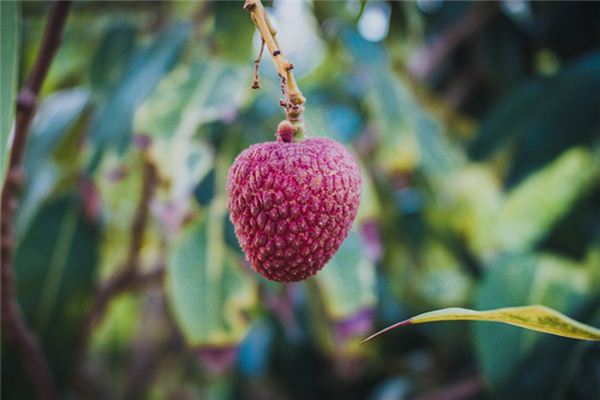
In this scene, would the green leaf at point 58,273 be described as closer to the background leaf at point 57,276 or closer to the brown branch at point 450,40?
the background leaf at point 57,276

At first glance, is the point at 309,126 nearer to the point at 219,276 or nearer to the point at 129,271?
the point at 219,276

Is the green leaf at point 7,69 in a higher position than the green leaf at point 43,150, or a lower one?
lower

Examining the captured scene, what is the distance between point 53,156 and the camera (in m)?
0.95

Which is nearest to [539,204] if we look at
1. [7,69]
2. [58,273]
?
[58,273]

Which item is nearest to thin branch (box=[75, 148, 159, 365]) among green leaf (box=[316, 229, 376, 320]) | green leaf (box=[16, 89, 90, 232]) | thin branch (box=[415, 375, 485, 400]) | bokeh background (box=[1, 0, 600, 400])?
bokeh background (box=[1, 0, 600, 400])


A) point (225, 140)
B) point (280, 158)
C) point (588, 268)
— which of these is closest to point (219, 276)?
point (225, 140)

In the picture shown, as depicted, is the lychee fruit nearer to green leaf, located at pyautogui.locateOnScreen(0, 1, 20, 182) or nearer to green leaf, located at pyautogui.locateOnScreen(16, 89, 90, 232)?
green leaf, located at pyautogui.locateOnScreen(0, 1, 20, 182)

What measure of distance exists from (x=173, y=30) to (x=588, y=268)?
0.59 metres

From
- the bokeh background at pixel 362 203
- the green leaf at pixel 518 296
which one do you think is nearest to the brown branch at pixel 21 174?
the bokeh background at pixel 362 203

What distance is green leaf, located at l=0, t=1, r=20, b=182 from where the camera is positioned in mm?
335

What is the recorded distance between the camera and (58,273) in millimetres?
858

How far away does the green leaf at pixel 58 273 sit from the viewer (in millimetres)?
821

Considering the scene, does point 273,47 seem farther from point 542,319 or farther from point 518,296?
point 518,296

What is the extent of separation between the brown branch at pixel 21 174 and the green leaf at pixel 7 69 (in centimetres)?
9
